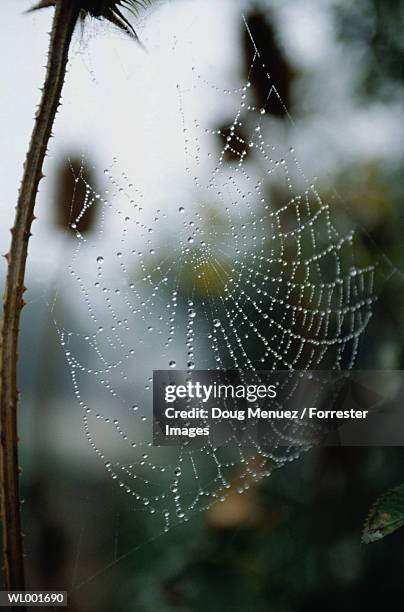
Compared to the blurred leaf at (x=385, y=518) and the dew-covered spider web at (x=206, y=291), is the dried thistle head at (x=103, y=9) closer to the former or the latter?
the dew-covered spider web at (x=206, y=291)

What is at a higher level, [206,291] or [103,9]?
[103,9]

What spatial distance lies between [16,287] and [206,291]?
0.31m

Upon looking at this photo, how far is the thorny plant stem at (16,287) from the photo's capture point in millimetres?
326

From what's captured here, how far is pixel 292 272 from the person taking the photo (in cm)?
67

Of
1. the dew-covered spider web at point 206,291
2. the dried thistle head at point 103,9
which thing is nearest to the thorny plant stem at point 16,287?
the dried thistle head at point 103,9

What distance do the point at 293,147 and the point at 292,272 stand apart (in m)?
0.14

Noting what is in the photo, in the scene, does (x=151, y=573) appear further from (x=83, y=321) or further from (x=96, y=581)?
(x=83, y=321)

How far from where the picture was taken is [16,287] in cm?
33

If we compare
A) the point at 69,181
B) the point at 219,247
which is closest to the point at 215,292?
the point at 219,247

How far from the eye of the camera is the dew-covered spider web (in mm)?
574

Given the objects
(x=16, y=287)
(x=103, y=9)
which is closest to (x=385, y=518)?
(x=16, y=287)

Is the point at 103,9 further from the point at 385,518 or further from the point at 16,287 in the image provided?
the point at 385,518

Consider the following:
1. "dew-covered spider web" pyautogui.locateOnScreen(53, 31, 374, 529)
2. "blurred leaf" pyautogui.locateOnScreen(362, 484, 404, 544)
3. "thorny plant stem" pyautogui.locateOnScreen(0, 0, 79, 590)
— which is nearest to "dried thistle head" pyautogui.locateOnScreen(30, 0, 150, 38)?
"thorny plant stem" pyautogui.locateOnScreen(0, 0, 79, 590)

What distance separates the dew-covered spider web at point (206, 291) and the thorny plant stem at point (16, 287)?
217 millimetres
